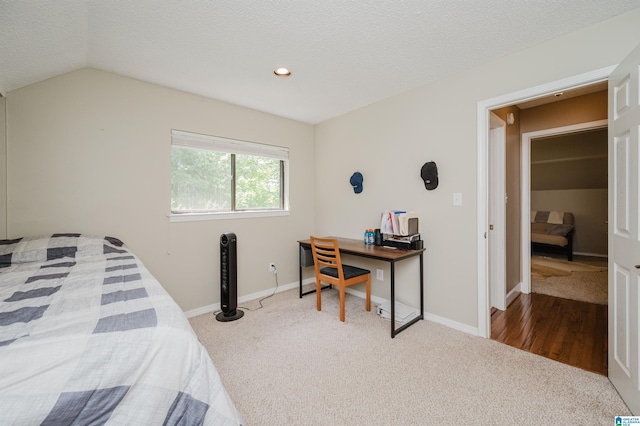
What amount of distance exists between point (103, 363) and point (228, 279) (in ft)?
6.78

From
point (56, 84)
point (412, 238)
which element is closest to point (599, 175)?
point (412, 238)

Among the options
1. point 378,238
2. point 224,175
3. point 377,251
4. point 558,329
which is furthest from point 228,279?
point 558,329

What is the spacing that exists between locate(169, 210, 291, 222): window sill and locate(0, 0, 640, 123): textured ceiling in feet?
4.31

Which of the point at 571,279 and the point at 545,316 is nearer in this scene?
the point at 545,316

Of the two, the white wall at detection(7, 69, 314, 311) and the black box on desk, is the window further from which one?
the black box on desk

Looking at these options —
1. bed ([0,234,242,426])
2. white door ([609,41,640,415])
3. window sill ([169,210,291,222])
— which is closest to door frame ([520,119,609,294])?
white door ([609,41,640,415])

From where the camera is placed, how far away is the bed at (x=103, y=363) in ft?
2.26

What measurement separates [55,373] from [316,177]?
3.53 meters

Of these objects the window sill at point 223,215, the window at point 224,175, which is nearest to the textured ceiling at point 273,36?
the window at point 224,175

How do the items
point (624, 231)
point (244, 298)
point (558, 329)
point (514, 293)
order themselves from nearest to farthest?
point (624, 231), point (558, 329), point (244, 298), point (514, 293)

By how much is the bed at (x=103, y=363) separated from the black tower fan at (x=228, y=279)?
5.19 ft

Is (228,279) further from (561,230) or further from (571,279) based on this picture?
(561,230)

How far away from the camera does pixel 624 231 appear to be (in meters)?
1.59

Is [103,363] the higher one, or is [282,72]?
[282,72]
